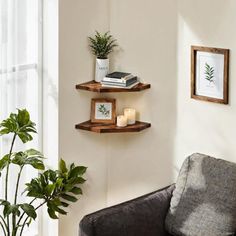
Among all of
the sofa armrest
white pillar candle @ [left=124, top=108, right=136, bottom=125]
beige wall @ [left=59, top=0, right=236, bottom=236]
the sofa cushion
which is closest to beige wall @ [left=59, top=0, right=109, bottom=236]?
beige wall @ [left=59, top=0, right=236, bottom=236]

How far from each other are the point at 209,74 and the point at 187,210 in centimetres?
81

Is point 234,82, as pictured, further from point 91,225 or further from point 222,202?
point 91,225

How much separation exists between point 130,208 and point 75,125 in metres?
0.69

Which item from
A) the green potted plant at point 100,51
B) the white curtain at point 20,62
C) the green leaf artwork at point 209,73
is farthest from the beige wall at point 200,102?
the white curtain at point 20,62

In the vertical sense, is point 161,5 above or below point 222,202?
above

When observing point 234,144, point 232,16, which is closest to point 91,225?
point 234,144

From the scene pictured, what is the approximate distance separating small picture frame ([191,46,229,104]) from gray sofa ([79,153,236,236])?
37 centimetres

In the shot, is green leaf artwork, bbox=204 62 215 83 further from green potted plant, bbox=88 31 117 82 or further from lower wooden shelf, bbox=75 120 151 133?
green potted plant, bbox=88 31 117 82

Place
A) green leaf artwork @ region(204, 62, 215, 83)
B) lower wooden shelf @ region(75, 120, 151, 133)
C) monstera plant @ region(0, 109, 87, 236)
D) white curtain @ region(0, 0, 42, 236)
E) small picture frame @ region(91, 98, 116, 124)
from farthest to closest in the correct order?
1. small picture frame @ region(91, 98, 116, 124)
2. lower wooden shelf @ region(75, 120, 151, 133)
3. green leaf artwork @ region(204, 62, 215, 83)
4. white curtain @ region(0, 0, 42, 236)
5. monstera plant @ region(0, 109, 87, 236)

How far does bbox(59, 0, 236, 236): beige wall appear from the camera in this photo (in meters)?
3.58

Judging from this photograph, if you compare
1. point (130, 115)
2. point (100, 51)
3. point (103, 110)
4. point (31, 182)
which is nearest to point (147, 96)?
point (130, 115)

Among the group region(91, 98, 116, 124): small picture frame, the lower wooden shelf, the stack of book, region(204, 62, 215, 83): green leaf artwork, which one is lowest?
the lower wooden shelf

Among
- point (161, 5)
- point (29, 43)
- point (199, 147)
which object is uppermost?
point (161, 5)

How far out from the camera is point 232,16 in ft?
11.2
